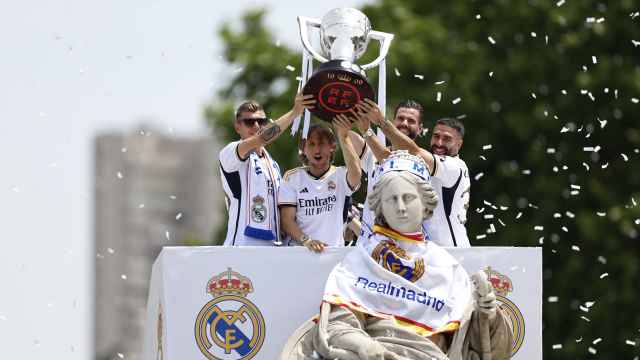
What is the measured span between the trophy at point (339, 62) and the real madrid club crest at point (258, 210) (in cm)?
78

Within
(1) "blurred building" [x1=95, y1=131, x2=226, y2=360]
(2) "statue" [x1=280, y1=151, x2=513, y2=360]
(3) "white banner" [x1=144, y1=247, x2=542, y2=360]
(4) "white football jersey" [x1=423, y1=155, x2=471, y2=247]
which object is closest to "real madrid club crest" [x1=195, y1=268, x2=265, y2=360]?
(3) "white banner" [x1=144, y1=247, x2=542, y2=360]

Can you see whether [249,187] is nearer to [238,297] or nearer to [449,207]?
[238,297]

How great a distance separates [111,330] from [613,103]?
9149 centimetres

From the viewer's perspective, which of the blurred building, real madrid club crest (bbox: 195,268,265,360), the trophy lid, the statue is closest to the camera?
the statue

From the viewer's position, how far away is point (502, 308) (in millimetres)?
19078

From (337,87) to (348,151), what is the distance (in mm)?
798

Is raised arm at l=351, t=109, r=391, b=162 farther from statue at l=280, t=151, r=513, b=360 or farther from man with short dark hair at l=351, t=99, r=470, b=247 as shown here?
statue at l=280, t=151, r=513, b=360

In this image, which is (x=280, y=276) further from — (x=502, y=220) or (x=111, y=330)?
(x=111, y=330)

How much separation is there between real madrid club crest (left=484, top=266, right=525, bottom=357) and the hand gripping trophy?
5.71ft

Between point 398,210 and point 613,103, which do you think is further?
point 613,103

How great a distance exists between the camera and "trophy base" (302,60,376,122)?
18.6 metres

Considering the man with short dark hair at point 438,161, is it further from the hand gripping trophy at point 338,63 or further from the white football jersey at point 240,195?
the white football jersey at point 240,195

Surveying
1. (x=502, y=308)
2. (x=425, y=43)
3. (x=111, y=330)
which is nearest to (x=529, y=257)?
(x=502, y=308)

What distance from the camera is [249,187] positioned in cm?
1984
